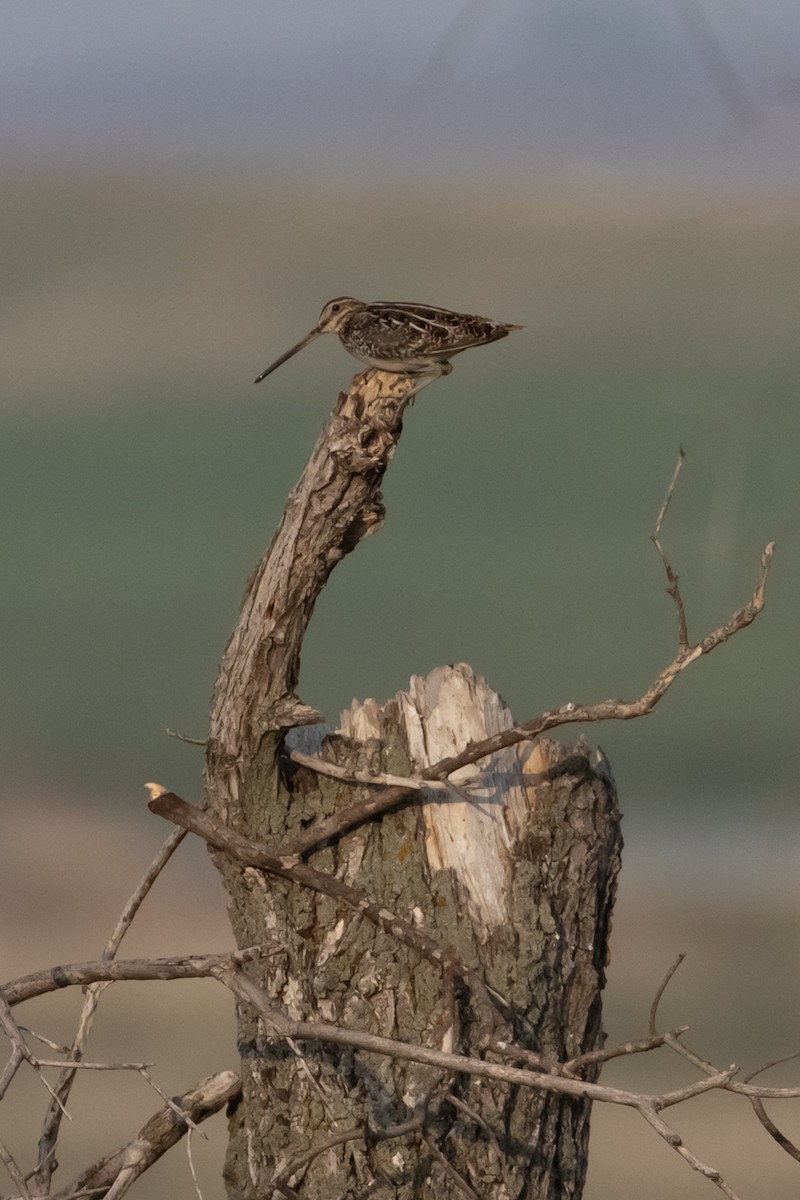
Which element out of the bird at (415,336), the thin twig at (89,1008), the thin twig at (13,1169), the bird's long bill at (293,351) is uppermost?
the bird's long bill at (293,351)

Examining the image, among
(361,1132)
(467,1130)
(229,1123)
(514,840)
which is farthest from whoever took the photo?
(229,1123)

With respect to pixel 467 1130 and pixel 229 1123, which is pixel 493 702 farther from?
pixel 229 1123

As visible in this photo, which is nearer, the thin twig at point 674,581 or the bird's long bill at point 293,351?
the thin twig at point 674,581

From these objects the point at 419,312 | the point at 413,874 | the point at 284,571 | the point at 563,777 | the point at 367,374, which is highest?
the point at 419,312

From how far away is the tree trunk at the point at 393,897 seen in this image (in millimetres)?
4066

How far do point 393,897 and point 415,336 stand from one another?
6.21 feet

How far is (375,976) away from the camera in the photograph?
164 inches

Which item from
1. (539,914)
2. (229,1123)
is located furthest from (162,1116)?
(539,914)

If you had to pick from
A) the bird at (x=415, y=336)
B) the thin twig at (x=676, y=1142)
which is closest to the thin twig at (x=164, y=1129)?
the thin twig at (x=676, y=1142)

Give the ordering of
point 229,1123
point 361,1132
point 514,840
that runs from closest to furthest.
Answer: point 361,1132
point 514,840
point 229,1123

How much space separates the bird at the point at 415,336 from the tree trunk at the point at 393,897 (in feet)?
0.61

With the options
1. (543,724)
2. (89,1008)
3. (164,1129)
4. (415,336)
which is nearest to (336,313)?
(415,336)

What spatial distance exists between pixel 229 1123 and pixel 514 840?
4.86 feet

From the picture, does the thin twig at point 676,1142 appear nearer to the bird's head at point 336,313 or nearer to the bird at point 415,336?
the bird at point 415,336
